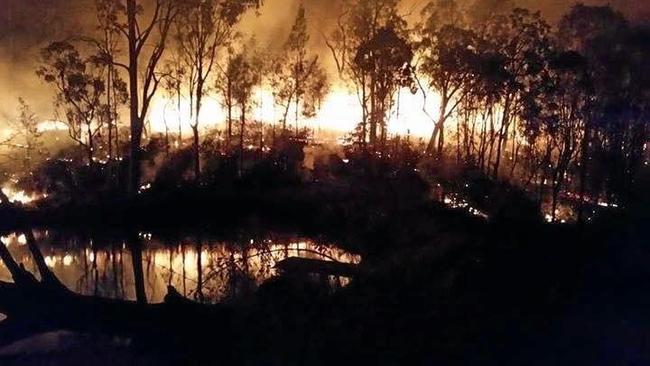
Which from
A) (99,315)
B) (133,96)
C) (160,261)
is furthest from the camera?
(133,96)

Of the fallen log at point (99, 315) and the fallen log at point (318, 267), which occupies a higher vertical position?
the fallen log at point (318, 267)

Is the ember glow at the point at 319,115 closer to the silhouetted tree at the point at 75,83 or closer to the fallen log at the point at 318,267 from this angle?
the silhouetted tree at the point at 75,83

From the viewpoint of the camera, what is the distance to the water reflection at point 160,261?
13773mm

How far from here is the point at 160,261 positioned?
19812 millimetres

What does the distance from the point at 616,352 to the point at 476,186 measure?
10.5 metres

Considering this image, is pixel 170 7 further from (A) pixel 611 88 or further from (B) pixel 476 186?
(A) pixel 611 88

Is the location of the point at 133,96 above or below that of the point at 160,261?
above

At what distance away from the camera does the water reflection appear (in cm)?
1377

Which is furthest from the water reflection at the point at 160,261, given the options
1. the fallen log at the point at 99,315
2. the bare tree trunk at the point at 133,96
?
the bare tree trunk at the point at 133,96

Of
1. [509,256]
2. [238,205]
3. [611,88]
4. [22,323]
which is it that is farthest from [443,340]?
[611,88]

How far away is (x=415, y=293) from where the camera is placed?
10.7 meters

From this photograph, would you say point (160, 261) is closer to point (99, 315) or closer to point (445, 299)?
point (99, 315)

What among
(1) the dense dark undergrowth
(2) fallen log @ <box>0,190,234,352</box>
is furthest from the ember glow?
(2) fallen log @ <box>0,190,234,352</box>

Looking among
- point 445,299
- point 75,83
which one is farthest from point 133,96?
point 445,299
